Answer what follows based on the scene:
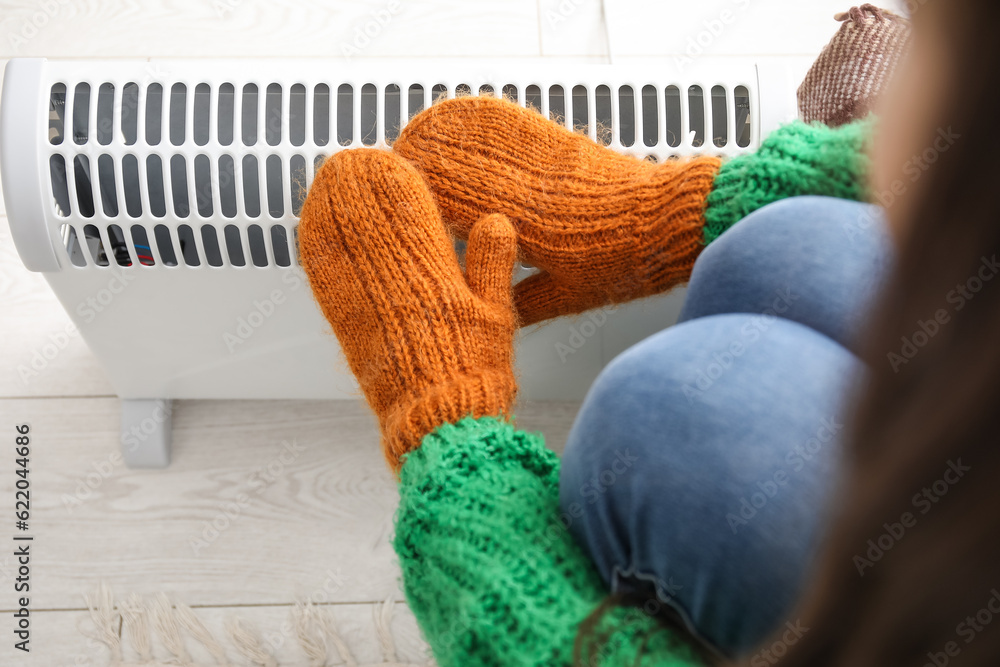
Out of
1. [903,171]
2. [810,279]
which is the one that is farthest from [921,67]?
[810,279]

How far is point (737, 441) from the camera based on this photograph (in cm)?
28

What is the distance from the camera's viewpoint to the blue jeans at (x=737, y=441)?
0.28 meters

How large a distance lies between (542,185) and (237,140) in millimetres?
219

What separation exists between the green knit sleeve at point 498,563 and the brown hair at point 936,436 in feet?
0.33

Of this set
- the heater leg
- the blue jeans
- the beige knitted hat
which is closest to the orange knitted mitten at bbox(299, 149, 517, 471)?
the blue jeans

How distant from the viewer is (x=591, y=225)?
0.51 meters

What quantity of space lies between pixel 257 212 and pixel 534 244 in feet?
0.67

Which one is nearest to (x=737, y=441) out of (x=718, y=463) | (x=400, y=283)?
(x=718, y=463)

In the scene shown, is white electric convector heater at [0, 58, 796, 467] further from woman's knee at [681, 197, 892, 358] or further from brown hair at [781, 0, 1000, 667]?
brown hair at [781, 0, 1000, 667]

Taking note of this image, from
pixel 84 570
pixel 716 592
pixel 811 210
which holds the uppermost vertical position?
pixel 811 210

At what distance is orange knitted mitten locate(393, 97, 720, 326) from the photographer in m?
0.51

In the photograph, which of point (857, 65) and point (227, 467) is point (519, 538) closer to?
point (857, 65)

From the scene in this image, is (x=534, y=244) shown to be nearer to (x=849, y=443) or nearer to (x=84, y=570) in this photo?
(x=849, y=443)

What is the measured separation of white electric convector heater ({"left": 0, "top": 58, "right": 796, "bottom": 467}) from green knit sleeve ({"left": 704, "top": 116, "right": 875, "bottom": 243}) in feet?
0.31
